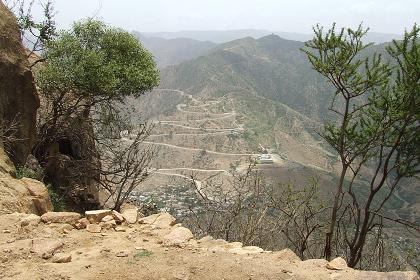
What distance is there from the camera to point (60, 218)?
9.08 metres

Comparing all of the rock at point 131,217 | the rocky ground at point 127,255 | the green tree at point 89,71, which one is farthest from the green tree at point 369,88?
the green tree at point 89,71

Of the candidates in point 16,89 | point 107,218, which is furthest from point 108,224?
point 16,89

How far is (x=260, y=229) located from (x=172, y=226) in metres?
5.36

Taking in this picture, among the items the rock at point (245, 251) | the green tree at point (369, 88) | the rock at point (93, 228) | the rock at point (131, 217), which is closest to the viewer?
the rock at point (245, 251)

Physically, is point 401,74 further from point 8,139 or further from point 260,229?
point 8,139

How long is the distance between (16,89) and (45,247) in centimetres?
749

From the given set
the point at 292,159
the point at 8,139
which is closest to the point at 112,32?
the point at 8,139

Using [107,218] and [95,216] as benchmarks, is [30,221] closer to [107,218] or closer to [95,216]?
[95,216]

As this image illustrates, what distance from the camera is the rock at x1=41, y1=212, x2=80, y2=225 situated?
895cm

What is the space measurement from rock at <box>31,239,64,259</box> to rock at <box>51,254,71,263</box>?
0.16 metres

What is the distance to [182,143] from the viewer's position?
375 ft

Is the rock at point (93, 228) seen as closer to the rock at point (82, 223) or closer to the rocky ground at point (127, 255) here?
the rocky ground at point (127, 255)

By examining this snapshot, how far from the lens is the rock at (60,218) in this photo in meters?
8.95

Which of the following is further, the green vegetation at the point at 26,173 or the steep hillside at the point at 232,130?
the steep hillside at the point at 232,130
